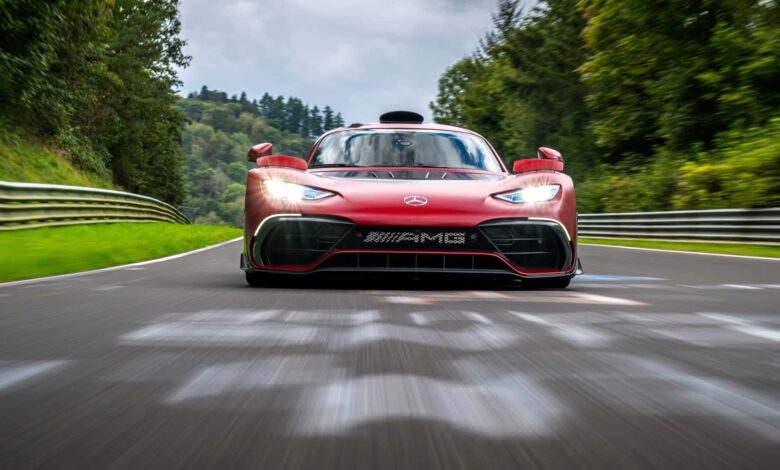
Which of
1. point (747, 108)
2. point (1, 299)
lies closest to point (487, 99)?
point (747, 108)

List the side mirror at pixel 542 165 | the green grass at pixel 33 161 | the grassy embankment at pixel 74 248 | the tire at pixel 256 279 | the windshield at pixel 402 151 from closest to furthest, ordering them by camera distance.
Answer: the tire at pixel 256 279 → the side mirror at pixel 542 165 → the windshield at pixel 402 151 → the grassy embankment at pixel 74 248 → the green grass at pixel 33 161

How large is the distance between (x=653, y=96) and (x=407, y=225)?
94.8 feet

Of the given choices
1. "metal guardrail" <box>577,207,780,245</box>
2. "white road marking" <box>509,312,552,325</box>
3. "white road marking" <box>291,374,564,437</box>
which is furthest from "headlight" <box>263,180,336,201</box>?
"metal guardrail" <box>577,207,780,245</box>

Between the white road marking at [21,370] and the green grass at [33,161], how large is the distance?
86.8 feet

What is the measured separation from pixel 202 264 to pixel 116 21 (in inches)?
1151

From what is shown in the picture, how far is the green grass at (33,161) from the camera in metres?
29.7

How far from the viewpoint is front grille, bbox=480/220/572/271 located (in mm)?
6387

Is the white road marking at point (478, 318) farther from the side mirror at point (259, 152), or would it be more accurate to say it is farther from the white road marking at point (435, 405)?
the side mirror at point (259, 152)

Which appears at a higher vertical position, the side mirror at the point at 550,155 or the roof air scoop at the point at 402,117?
the roof air scoop at the point at 402,117

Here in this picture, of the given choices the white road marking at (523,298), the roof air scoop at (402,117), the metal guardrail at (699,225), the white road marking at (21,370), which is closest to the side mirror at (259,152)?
the white road marking at (523,298)

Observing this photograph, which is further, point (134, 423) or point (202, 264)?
point (202, 264)

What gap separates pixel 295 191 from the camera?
6.50 m

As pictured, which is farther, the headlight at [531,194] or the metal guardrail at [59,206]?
the metal guardrail at [59,206]

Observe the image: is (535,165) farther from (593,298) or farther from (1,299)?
(1,299)
